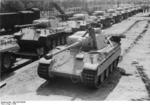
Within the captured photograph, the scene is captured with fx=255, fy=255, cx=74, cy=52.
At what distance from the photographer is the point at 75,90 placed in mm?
9797

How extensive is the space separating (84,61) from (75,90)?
1.17 meters

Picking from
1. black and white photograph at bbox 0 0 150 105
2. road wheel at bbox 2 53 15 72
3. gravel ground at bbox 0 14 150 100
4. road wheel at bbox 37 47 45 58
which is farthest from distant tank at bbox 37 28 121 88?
road wheel at bbox 37 47 45 58

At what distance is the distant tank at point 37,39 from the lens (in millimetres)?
15422

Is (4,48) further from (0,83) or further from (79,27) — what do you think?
(79,27)

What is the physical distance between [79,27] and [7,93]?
42.0ft

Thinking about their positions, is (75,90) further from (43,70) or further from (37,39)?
(37,39)

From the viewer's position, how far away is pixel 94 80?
9.07 metres

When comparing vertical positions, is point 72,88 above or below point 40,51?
below

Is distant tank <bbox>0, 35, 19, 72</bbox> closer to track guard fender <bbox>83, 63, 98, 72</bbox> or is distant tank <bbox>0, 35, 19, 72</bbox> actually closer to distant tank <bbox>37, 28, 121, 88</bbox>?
distant tank <bbox>37, 28, 121, 88</bbox>

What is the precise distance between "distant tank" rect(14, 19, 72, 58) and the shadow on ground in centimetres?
502

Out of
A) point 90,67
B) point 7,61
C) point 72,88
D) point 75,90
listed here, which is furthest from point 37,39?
point 90,67

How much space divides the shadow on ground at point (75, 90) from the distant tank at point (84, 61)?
0.29m

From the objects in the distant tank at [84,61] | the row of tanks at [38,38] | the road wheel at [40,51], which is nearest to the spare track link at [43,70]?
the distant tank at [84,61]

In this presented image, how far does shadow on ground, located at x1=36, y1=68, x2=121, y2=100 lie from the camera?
932cm
